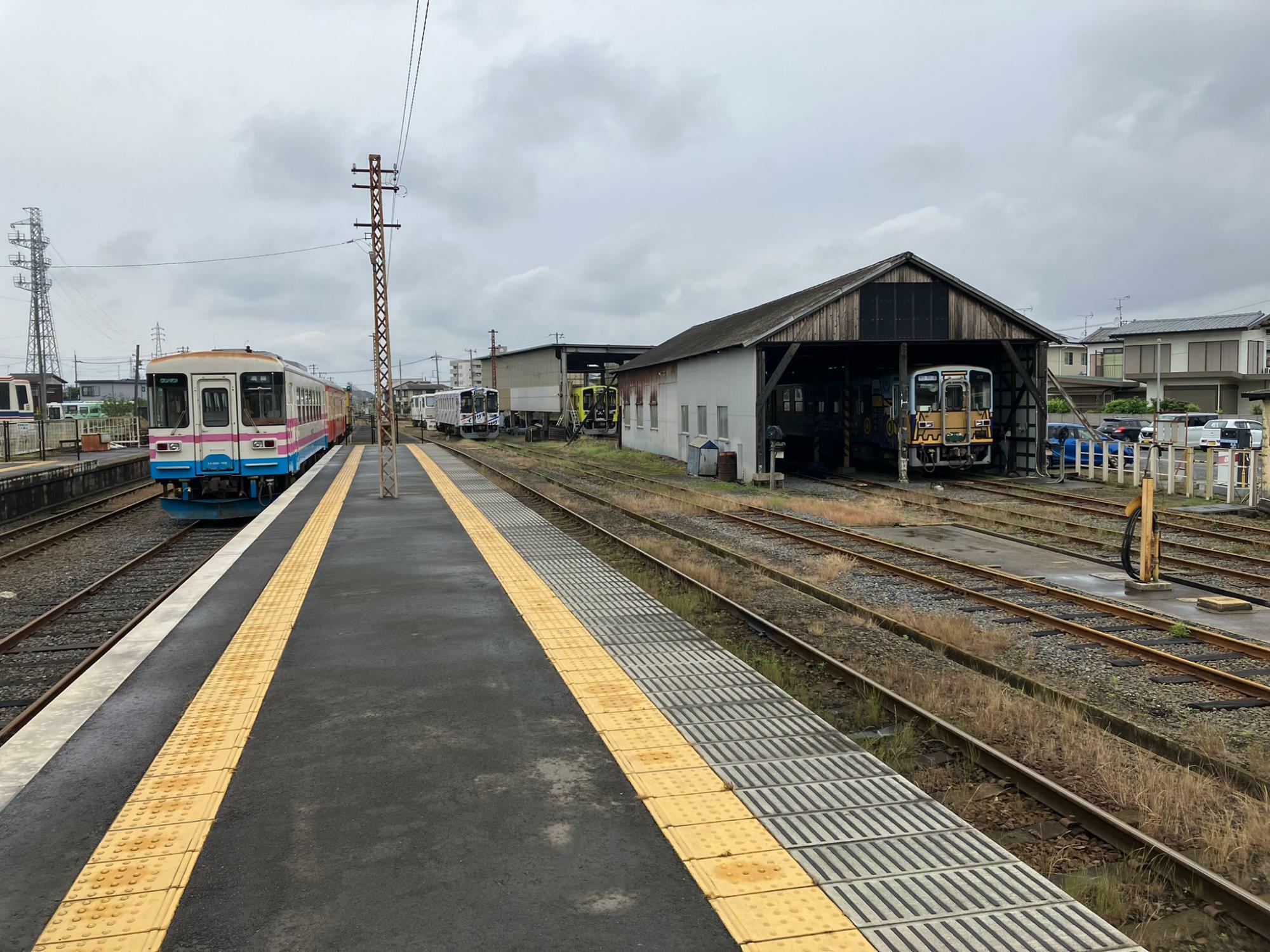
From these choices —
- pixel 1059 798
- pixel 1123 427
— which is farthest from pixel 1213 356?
pixel 1059 798

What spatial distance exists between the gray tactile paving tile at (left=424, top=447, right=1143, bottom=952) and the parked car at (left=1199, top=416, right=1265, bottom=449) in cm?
2491

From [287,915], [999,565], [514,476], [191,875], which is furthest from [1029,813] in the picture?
[514,476]

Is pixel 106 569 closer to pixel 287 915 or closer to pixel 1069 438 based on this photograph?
pixel 287 915

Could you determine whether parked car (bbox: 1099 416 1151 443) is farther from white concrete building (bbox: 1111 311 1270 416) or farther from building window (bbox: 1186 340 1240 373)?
building window (bbox: 1186 340 1240 373)

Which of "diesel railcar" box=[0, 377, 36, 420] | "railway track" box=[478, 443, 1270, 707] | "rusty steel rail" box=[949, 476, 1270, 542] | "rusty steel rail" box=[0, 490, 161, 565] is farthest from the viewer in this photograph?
"diesel railcar" box=[0, 377, 36, 420]

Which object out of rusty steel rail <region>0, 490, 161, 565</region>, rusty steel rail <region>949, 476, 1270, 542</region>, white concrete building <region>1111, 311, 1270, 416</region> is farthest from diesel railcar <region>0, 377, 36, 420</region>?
white concrete building <region>1111, 311, 1270, 416</region>

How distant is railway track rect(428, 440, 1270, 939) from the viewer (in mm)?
3648

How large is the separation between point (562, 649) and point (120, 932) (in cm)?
401

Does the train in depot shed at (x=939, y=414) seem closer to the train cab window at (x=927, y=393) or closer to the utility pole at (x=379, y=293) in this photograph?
the train cab window at (x=927, y=393)

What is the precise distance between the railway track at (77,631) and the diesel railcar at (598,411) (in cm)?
3367

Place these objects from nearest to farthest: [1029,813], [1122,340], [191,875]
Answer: [191,875] < [1029,813] < [1122,340]

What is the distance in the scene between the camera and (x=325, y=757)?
16.2ft

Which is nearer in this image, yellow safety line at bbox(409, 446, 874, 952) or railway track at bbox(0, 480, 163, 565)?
yellow safety line at bbox(409, 446, 874, 952)

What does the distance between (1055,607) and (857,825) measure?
20.3ft
